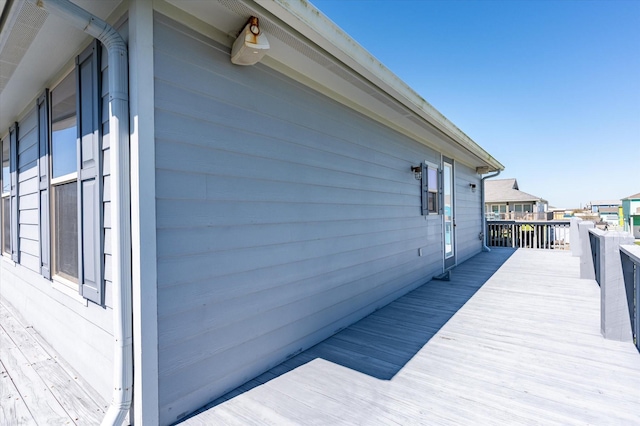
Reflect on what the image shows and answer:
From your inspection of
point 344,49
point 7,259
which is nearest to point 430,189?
point 344,49

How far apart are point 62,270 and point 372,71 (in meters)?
3.16

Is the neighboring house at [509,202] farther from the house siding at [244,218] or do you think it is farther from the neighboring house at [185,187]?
the neighboring house at [185,187]

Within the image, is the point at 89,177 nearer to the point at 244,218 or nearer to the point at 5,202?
the point at 244,218

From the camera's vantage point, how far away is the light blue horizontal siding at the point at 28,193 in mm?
3080

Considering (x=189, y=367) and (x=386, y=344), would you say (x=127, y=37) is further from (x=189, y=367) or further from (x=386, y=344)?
(x=386, y=344)

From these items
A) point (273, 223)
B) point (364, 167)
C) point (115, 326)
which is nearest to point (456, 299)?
point (364, 167)

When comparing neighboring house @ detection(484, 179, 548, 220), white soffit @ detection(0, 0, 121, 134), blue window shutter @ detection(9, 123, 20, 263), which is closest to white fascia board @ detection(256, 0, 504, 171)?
white soffit @ detection(0, 0, 121, 134)

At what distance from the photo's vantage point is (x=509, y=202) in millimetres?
23312

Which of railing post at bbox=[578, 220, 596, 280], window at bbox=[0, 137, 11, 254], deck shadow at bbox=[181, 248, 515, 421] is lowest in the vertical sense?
deck shadow at bbox=[181, 248, 515, 421]

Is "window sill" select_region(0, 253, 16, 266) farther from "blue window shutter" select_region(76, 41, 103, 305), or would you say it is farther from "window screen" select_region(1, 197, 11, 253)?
"blue window shutter" select_region(76, 41, 103, 305)

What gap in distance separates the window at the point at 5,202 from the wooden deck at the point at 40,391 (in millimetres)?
2213

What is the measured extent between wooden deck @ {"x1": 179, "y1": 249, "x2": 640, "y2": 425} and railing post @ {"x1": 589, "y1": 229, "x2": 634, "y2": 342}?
0.40 ft

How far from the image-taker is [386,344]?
274 cm

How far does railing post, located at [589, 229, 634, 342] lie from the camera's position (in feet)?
8.70
